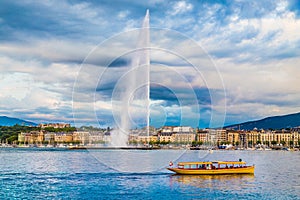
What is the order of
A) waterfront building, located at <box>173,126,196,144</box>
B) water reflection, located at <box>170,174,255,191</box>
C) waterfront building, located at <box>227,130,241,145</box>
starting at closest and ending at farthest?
water reflection, located at <box>170,174,255,191</box> < waterfront building, located at <box>173,126,196,144</box> < waterfront building, located at <box>227,130,241,145</box>

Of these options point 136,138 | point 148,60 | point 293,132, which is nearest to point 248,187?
point 148,60

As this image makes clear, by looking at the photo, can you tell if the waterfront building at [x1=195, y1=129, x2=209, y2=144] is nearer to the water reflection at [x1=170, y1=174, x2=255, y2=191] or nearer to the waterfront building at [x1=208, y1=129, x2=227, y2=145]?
the waterfront building at [x1=208, y1=129, x2=227, y2=145]

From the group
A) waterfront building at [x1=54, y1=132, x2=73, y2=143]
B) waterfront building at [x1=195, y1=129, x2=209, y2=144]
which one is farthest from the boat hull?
waterfront building at [x1=54, y1=132, x2=73, y2=143]

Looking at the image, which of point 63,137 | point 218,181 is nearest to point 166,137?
point 63,137

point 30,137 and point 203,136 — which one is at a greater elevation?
point 203,136

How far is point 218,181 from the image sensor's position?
34.3m

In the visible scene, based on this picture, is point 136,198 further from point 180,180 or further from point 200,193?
point 180,180

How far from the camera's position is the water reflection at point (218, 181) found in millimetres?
31444

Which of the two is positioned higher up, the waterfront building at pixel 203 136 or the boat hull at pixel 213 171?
the waterfront building at pixel 203 136

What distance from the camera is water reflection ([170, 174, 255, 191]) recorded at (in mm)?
31444

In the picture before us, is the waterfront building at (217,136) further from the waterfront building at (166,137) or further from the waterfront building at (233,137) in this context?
the waterfront building at (166,137)

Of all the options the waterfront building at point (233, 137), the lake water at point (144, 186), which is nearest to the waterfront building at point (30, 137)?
the waterfront building at point (233, 137)

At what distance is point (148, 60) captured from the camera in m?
56.4

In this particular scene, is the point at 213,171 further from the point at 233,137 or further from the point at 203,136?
the point at 233,137
